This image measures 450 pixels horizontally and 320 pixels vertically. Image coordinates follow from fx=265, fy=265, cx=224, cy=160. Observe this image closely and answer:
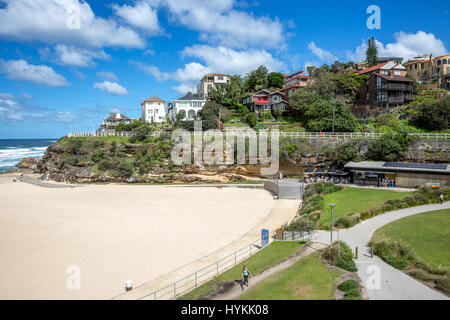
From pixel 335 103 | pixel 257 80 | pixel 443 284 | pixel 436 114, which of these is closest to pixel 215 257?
pixel 443 284

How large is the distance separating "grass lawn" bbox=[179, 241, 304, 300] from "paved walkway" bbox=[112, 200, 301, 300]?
2.82 ft

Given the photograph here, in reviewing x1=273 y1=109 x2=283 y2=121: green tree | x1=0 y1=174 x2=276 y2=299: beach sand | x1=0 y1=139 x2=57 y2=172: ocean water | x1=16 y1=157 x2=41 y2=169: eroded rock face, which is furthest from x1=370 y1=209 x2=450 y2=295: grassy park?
x1=0 y1=139 x2=57 y2=172: ocean water

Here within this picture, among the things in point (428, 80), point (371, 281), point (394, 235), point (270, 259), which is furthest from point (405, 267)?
point (428, 80)

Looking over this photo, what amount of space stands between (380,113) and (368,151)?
56.5 ft

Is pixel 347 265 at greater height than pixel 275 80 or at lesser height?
lesser

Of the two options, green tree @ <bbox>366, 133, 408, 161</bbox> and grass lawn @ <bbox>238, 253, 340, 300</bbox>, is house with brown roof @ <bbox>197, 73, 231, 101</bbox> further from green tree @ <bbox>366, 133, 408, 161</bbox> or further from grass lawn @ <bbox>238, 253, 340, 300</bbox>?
grass lawn @ <bbox>238, 253, 340, 300</bbox>

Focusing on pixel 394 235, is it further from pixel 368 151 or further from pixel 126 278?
pixel 368 151

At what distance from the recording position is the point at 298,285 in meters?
11.2

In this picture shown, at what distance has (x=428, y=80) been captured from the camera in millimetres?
64562

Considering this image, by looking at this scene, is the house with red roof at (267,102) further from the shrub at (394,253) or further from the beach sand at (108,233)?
the shrub at (394,253)

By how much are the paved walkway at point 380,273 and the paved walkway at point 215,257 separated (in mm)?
4937

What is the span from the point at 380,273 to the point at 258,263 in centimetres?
569

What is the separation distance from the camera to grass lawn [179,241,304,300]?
12.1 m

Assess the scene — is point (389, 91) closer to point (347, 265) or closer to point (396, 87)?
point (396, 87)
